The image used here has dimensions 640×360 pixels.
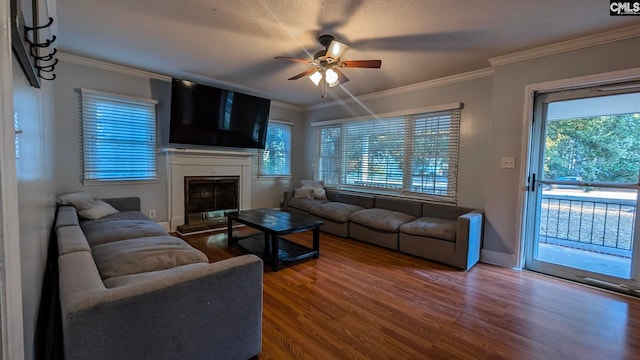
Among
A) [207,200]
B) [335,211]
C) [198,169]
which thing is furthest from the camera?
[207,200]

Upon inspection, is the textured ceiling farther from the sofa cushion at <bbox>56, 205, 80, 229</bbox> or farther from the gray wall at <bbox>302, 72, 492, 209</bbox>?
the sofa cushion at <bbox>56, 205, 80, 229</bbox>

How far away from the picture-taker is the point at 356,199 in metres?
4.83

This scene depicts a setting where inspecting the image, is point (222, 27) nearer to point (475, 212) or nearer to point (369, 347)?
point (369, 347)

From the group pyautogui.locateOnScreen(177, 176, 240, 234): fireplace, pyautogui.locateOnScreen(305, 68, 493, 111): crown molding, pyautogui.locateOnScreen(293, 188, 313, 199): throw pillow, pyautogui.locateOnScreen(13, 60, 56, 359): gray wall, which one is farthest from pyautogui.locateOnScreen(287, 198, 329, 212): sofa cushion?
pyautogui.locateOnScreen(13, 60, 56, 359): gray wall

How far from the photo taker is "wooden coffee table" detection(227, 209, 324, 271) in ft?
9.95

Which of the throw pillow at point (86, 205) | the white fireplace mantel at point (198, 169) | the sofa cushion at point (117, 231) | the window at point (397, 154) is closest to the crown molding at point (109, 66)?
the white fireplace mantel at point (198, 169)

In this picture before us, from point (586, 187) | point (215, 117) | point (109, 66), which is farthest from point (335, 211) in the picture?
point (109, 66)

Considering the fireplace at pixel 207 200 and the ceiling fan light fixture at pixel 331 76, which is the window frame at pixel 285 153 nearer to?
the fireplace at pixel 207 200

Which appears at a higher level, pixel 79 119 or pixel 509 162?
pixel 79 119

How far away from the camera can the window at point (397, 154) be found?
399 cm

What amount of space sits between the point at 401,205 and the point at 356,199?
0.84 m

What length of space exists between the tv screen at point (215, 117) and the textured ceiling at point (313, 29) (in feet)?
1.57

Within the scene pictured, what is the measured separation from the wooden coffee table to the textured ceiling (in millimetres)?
1956

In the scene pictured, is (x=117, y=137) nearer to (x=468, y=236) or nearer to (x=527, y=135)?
(x=468, y=236)
